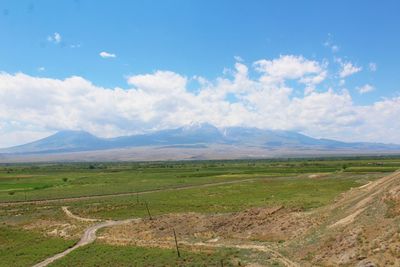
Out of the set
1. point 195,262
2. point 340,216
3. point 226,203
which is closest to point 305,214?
point 340,216

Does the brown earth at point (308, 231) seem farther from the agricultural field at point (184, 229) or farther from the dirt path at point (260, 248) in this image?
the dirt path at point (260, 248)

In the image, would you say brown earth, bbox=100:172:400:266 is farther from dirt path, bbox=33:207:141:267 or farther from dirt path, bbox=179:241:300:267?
dirt path, bbox=33:207:141:267

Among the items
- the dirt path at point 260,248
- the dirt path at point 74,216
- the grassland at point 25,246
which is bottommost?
the grassland at point 25,246

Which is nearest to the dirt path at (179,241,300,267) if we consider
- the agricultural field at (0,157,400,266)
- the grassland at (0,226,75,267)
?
the agricultural field at (0,157,400,266)

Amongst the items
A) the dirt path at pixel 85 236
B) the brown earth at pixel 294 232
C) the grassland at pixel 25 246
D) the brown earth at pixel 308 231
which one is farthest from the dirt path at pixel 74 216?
the brown earth at pixel 308 231

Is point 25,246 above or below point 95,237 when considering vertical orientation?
below

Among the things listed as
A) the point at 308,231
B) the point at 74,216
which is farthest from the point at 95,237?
the point at 308,231

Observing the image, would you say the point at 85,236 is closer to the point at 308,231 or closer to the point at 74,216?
the point at 74,216

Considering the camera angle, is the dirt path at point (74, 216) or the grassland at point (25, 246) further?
the dirt path at point (74, 216)

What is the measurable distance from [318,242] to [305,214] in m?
15.7

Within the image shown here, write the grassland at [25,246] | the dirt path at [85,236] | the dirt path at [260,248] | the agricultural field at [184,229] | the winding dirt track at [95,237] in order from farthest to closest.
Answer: the grassland at [25,246] < the dirt path at [85,236] < the agricultural field at [184,229] < the winding dirt track at [95,237] < the dirt path at [260,248]

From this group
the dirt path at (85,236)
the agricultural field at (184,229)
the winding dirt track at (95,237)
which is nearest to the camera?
the winding dirt track at (95,237)

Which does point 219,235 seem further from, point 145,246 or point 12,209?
point 12,209

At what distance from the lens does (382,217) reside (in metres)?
41.8
